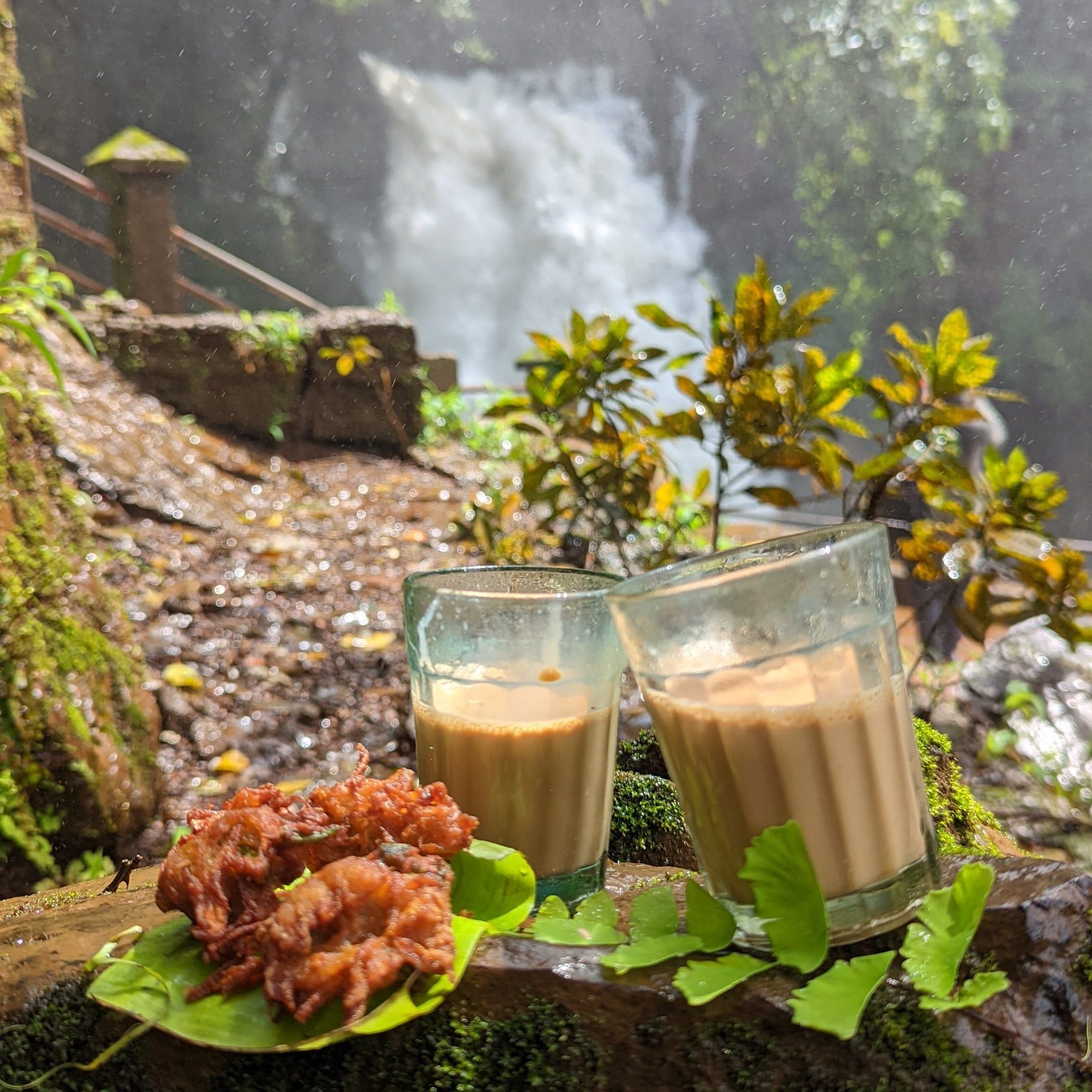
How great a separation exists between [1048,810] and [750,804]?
169cm

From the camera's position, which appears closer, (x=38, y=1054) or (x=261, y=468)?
(x=38, y=1054)

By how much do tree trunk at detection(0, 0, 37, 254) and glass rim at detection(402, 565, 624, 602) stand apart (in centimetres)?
145

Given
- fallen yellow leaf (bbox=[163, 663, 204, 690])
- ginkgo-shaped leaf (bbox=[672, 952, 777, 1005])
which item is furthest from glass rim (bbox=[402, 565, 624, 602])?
fallen yellow leaf (bbox=[163, 663, 204, 690])

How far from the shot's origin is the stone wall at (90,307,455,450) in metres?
3.20

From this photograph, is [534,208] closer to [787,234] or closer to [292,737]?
[787,234]

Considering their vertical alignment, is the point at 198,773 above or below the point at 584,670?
below

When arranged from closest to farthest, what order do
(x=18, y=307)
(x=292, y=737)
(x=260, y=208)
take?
(x=18, y=307), (x=292, y=737), (x=260, y=208)

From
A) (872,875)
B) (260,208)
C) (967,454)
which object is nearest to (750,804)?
(872,875)

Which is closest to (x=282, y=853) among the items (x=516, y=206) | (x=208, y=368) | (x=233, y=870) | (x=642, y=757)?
(x=233, y=870)

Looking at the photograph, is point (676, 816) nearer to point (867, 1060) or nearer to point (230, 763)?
point (867, 1060)

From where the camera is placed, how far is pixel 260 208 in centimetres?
829

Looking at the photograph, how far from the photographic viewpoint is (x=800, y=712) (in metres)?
0.46

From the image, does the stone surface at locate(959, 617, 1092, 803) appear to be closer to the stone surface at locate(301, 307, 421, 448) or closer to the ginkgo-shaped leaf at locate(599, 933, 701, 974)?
the ginkgo-shaped leaf at locate(599, 933, 701, 974)

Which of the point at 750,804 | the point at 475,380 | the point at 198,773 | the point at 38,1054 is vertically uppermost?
the point at 750,804
